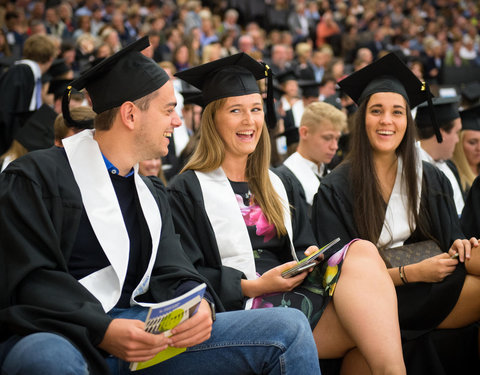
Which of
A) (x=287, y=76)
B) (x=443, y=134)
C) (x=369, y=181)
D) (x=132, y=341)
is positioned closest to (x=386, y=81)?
(x=369, y=181)

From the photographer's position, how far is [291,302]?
2680mm

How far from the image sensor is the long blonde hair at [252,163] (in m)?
3.15

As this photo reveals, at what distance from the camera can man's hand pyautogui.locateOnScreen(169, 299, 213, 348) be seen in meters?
2.03

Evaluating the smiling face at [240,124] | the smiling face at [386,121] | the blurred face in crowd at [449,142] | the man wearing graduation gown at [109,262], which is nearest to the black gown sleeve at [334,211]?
the smiling face at [386,121]

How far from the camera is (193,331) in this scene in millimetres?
2041

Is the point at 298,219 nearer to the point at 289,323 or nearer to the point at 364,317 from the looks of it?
the point at 364,317

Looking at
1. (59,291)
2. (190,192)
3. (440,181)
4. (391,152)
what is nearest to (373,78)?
(391,152)

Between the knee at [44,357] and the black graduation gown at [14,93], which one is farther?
the black graduation gown at [14,93]

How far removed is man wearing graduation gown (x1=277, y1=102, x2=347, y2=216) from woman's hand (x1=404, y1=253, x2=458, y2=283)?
1816mm

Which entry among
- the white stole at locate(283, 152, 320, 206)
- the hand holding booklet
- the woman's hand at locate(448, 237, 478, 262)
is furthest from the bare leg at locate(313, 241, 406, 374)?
the white stole at locate(283, 152, 320, 206)

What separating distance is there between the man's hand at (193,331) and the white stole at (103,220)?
30 cm

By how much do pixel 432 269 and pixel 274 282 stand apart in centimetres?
89

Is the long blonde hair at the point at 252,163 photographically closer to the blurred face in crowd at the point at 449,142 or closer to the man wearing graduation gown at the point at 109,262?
the man wearing graduation gown at the point at 109,262

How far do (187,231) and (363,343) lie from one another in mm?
1006
